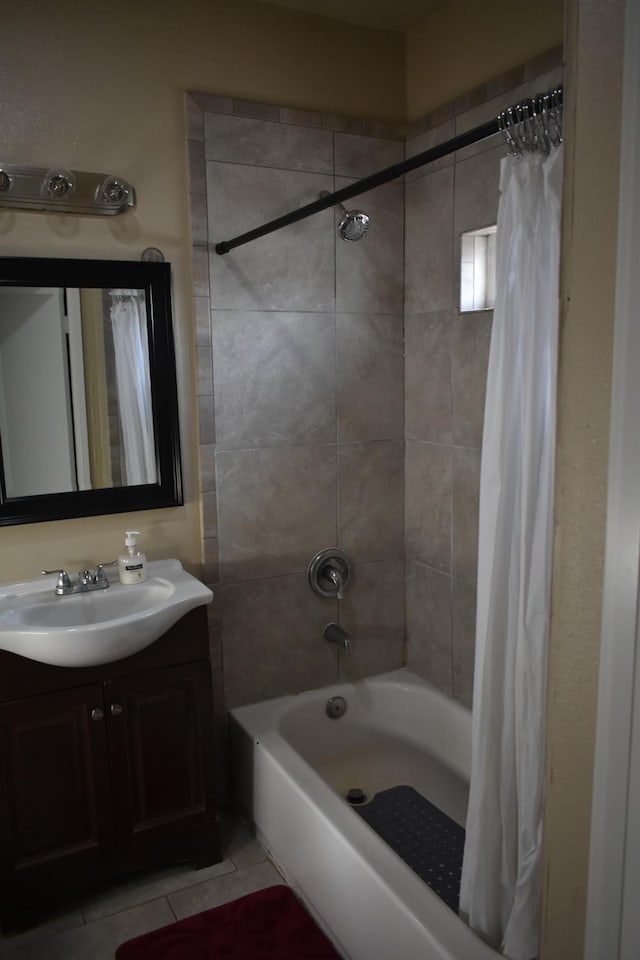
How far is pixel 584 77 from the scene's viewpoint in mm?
680

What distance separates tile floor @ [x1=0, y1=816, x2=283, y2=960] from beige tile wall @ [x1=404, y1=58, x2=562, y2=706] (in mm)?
971

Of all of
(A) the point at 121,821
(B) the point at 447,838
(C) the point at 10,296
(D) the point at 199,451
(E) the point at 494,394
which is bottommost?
(B) the point at 447,838

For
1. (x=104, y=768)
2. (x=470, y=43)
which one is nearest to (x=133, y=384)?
(x=104, y=768)

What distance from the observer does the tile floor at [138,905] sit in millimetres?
2205

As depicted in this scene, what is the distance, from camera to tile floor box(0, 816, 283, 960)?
2205 millimetres

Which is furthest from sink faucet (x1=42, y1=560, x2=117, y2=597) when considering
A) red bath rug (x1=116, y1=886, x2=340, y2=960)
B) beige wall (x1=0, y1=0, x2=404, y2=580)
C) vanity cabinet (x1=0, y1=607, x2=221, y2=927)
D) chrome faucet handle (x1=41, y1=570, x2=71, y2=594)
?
red bath rug (x1=116, y1=886, x2=340, y2=960)

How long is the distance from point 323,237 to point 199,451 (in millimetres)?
911

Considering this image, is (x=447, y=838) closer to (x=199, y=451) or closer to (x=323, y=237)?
(x=199, y=451)

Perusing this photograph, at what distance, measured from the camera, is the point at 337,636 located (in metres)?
2.90

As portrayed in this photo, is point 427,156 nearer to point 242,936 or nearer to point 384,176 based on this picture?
point 384,176

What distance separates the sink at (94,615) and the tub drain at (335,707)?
0.83 meters

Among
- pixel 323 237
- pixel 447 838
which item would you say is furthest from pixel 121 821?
pixel 323 237

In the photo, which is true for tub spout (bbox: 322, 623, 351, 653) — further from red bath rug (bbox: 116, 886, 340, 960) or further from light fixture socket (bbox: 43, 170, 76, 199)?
light fixture socket (bbox: 43, 170, 76, 199)

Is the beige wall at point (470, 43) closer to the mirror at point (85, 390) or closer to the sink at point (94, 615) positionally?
the mirror at point (85, 390)
